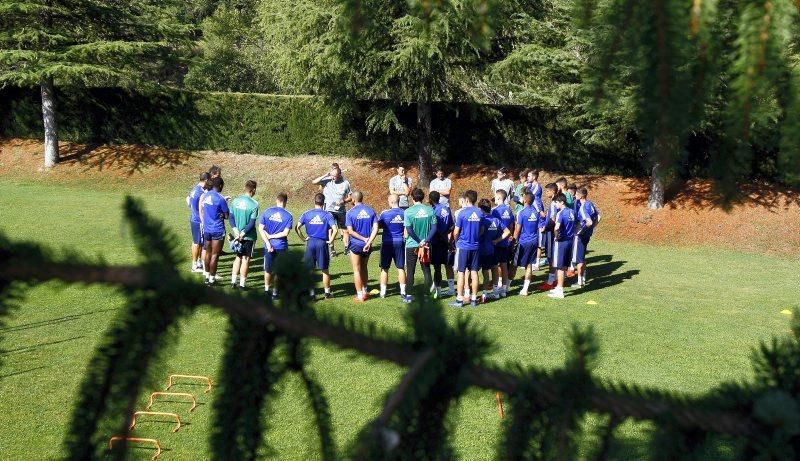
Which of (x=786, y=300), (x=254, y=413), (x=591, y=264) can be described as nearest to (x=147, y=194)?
(x=591, y=264)

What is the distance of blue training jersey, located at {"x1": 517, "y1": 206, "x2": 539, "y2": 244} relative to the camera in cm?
1430

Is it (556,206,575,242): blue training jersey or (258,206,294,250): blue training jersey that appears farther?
(556,206,575,242): blue training jersey

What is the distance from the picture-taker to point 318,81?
26.2m

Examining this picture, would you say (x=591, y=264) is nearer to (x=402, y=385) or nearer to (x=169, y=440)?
(x=169, y=440)

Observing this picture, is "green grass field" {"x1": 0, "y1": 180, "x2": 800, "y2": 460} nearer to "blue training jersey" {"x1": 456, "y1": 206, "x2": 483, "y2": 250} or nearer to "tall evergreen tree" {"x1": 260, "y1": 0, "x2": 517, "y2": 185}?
"blue training jersey" {"x1": 456, "y1": 206, "x2": 483, "y2": 250}

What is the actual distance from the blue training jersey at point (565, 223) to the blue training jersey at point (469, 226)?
1951 mm

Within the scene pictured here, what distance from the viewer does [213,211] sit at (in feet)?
43.6

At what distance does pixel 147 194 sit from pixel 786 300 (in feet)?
70.2

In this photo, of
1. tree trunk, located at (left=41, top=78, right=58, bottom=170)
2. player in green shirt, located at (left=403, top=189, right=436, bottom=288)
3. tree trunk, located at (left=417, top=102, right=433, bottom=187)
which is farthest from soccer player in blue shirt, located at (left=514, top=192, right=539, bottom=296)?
tree trunk, located at (left=41, top=78, right=58, bottom=170)

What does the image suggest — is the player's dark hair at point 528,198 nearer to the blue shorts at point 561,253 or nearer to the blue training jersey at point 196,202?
the blue shorts at point 561,253

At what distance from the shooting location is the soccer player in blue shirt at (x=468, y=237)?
12.6 m

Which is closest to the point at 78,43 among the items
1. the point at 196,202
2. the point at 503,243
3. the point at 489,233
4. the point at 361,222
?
the point at 196,202

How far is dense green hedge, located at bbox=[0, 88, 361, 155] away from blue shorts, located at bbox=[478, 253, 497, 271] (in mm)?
18244

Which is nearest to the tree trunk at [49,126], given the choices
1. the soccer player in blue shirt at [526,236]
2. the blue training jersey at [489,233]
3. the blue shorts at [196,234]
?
the blue shorts at [196,234]
